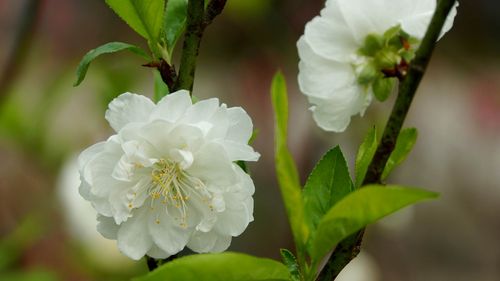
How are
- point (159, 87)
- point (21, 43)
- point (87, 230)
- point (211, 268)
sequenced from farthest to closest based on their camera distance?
1. point (87, 230)
2. point (21, 43)
3. point (159, 87)
4. point (211, 268)

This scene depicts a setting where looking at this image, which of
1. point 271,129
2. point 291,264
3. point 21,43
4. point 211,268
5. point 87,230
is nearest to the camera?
point 211,268

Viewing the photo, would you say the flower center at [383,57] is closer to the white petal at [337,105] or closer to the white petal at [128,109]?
the white petal at [337,105]

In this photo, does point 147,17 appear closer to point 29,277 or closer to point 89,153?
point 89,153

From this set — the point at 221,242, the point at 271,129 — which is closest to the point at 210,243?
the point at 221,242

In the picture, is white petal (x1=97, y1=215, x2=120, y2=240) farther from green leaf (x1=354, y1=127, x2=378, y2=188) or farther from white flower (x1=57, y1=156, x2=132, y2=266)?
white flower (x1=57, y1=156, x2=132, y2=266)

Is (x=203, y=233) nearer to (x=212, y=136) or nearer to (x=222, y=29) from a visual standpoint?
(x=212, y=136)
